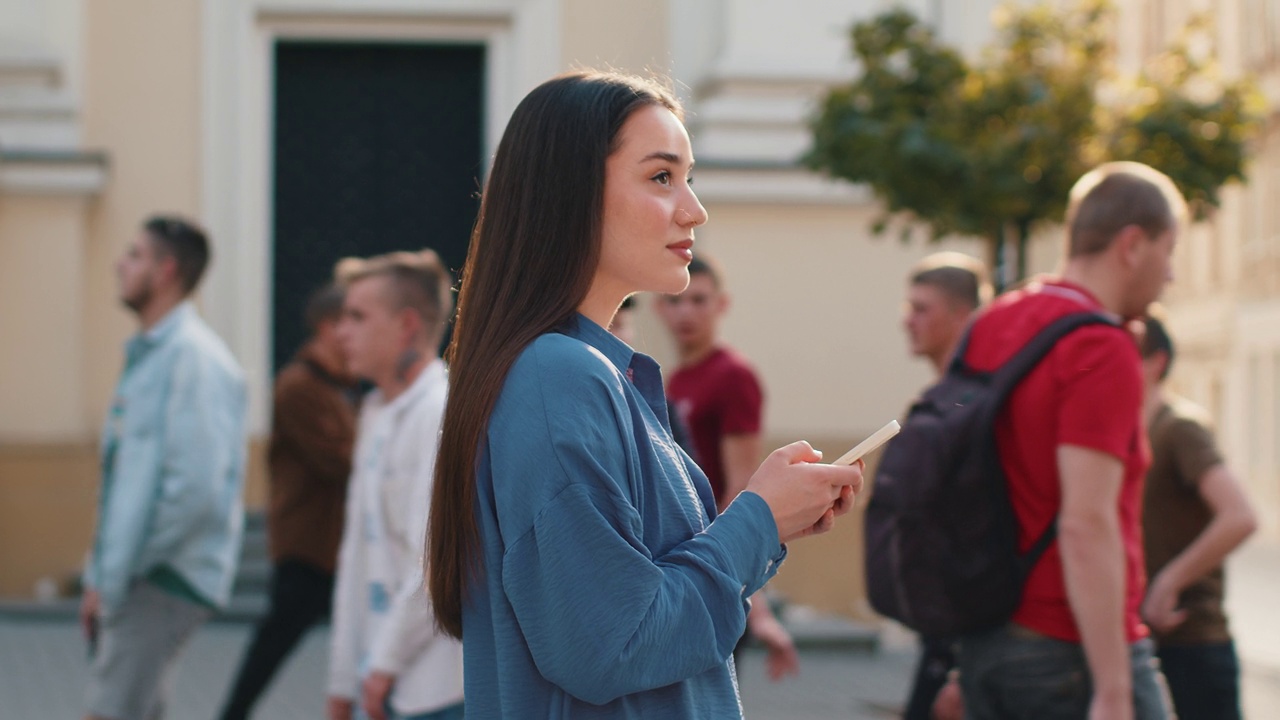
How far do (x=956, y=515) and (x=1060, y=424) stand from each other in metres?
0.32

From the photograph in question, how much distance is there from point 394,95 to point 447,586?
9865mm

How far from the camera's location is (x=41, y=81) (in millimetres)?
10664

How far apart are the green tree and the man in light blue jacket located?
12.7ft

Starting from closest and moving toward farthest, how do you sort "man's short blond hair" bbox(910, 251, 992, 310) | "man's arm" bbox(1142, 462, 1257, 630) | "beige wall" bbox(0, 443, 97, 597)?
"man's arm" bbox(1142, 462, 1257, 630)
"man's short blond hair" bbox(910, 251, 992, 310)
"beige wall" bbox(0, 443, 97, 597)

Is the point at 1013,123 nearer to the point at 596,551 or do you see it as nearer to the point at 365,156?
the point at 365,156

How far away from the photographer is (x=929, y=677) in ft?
16.5

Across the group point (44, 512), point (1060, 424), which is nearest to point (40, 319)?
point (44, 512)

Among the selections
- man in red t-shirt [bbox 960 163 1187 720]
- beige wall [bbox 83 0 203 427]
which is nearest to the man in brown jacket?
man in red t-shirt [bbox 960 163 1187 720]

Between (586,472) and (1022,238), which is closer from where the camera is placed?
(586,472)

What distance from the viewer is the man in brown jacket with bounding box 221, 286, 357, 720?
250 inches

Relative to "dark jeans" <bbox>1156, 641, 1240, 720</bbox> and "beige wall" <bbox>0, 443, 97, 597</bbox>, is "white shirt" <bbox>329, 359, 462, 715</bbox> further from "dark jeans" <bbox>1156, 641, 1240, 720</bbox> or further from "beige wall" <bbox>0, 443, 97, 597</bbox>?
"beige wall" <bbox>0, 443, 97, 597</bbox>

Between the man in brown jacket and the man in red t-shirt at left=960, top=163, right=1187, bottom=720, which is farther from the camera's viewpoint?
the man in brown jacket

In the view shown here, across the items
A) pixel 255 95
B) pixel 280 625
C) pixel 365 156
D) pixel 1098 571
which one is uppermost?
pixel 255 95

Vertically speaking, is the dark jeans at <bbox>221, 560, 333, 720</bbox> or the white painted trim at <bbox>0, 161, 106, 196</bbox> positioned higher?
the white painted trim at <bbox>0, 161, 106, 196</bbox>
